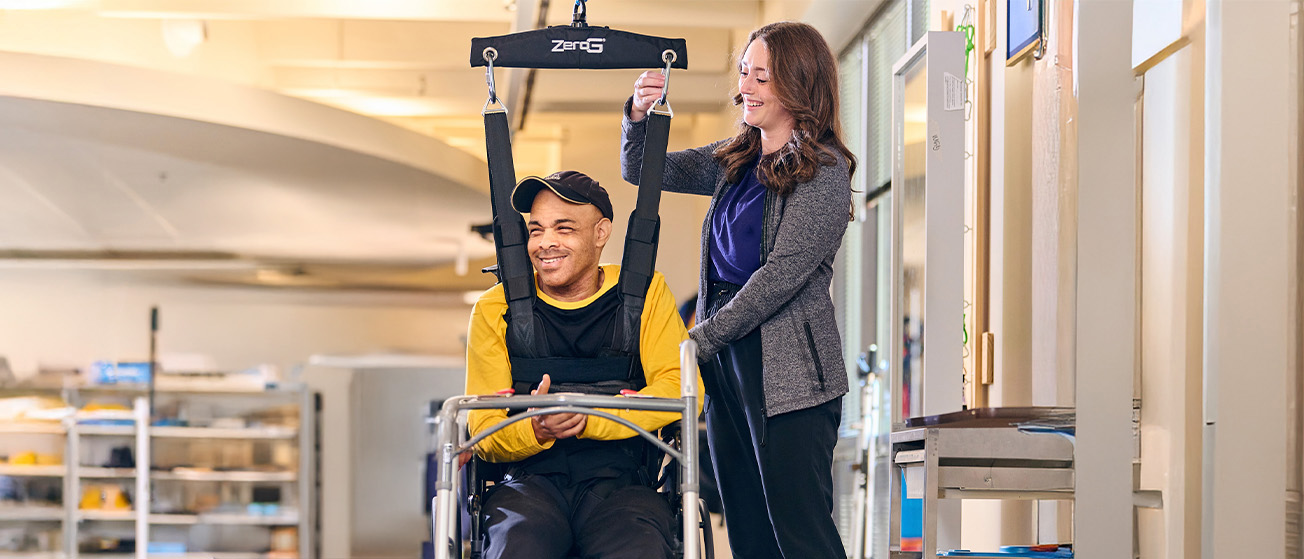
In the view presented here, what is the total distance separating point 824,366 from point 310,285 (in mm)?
11386

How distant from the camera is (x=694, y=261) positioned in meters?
10.2

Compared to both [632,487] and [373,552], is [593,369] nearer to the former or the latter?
[632,487]

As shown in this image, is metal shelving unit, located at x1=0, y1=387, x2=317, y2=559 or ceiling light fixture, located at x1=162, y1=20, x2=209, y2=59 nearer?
ceiling light fixture, located at x1=162, y1=20, x2=209, y2=59

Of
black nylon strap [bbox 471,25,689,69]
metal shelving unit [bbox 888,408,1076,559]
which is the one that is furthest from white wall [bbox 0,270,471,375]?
metal shelving unit [bbox 888,408,1076,559]

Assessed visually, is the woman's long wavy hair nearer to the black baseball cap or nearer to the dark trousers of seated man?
the black baseball cap

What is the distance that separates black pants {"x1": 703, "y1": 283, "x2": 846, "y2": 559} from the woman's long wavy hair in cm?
27

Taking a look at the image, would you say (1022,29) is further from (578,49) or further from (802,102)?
(578,49)

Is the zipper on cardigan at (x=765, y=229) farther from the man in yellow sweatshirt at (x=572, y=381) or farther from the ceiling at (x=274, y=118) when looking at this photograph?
the ceiling at (x=274, y=118)

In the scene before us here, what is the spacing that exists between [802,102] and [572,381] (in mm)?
718

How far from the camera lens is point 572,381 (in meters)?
2.45

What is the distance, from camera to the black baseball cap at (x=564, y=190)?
2466 mm

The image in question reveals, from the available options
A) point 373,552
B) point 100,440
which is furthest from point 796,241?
point 373,552

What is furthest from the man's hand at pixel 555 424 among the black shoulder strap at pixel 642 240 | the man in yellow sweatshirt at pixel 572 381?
the black shoulder strap at pixel 642 240

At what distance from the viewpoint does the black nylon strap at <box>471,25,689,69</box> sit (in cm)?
257
